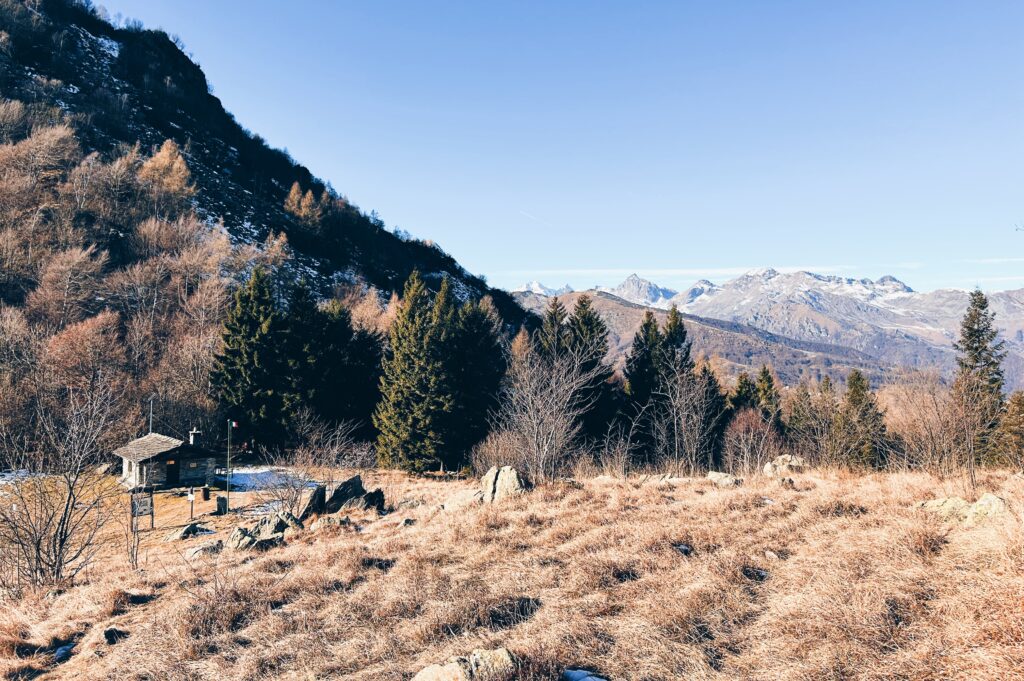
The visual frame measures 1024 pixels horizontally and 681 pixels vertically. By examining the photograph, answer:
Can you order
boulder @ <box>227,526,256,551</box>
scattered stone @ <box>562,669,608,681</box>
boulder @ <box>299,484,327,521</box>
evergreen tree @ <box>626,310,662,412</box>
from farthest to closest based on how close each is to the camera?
evergreen tree @ <box>626,310,662,412</box>, boulder @ <box>299,484,327,521</box>, boulder @ <box>227,526,256,551</box>, scattered stone @ <box>562,669,608,681</box>

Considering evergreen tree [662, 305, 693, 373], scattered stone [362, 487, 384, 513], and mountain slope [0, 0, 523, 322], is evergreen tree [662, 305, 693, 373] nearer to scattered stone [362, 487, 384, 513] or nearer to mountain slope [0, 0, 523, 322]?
scattered stone [362, 487, 384, 513]

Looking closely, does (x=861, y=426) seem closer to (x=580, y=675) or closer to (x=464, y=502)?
(x=464, y=502)

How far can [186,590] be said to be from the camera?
10531 mm

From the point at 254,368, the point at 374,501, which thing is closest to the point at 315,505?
the point at 374,501

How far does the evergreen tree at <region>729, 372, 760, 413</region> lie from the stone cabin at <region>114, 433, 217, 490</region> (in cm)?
4783

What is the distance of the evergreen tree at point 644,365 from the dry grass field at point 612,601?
31.8 meters

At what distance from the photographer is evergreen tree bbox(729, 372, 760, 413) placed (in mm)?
52812

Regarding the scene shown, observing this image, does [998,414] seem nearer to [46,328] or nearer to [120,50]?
[46,328]

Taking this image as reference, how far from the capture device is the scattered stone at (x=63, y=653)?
823 centimetres

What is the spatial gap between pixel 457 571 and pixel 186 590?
597cm

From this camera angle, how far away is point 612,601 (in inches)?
305

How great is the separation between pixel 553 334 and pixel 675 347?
38.6 feet

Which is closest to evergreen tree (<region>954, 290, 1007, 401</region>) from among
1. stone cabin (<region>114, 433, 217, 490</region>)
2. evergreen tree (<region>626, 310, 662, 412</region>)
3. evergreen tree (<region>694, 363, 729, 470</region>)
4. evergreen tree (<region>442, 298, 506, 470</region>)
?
evergreen tree (<region>694, 363, 729, 470</region>)

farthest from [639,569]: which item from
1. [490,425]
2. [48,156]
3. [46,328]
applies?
[48,156]
